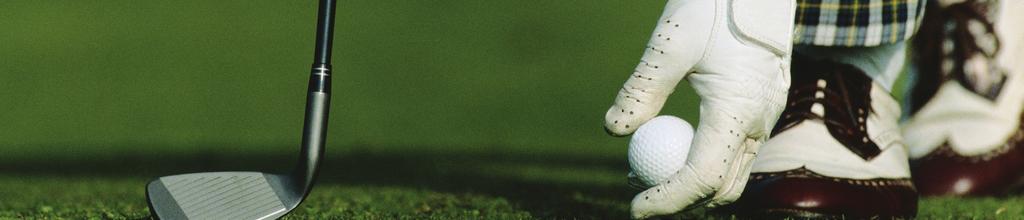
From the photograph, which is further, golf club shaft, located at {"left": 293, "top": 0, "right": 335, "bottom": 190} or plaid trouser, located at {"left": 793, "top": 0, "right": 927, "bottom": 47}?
plaid trouser, located at {"left": 793, "top": 0, "right": 927, "bottom": 47}

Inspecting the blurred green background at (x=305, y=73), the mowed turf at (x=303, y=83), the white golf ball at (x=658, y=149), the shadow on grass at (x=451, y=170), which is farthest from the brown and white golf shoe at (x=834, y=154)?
the blurred green background at (x=305, y=73)

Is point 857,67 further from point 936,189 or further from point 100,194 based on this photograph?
point 100,194

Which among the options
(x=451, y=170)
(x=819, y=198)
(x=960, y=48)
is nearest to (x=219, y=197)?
(x=819, y=198)

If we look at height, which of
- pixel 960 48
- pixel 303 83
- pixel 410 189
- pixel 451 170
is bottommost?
pixel 303 83

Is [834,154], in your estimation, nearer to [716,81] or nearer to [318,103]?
[716,81]

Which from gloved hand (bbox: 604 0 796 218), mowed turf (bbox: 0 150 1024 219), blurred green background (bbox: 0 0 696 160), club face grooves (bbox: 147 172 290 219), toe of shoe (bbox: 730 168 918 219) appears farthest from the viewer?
blurred green background (bbox: 0 0 696 160)

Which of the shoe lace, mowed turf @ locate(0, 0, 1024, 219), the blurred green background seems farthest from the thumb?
the blurred green background

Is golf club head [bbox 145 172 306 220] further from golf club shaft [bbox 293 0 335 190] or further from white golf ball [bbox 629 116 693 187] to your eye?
white golf ball [bbox 629 116 693 187]
